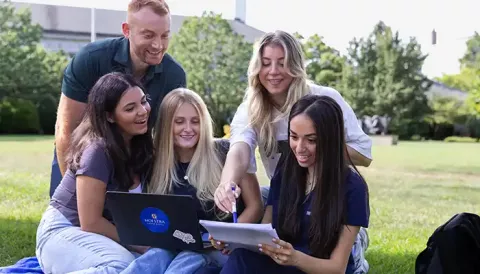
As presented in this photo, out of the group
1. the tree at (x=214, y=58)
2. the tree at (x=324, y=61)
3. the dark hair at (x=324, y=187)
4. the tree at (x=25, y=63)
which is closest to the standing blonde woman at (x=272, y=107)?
the dark hair at (x=324, y=187)

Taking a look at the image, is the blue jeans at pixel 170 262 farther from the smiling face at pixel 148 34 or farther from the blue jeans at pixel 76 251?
the smiling face at pixel 148 34

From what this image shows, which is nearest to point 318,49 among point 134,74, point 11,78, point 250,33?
point 250,33

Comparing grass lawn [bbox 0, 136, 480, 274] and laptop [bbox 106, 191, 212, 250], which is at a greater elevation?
laptop [bbox 106, 191, 212, 250]

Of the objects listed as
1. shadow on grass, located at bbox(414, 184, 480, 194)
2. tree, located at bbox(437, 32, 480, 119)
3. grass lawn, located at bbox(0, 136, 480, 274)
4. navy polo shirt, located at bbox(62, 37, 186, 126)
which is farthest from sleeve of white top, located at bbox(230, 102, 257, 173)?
tree, located at bbox(437, 32, 480, 119)

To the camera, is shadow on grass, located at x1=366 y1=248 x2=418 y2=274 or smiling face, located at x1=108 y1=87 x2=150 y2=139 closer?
smiling face, located at x1=108 y1=87 x2=150 y2=139

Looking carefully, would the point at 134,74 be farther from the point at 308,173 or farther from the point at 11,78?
the point at 11,78

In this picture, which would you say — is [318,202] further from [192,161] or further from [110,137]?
[110,137]

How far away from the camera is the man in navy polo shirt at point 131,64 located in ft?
13.9

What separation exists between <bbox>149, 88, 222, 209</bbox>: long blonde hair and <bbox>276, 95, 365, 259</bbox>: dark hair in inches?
23.8

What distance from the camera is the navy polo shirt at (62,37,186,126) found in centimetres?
438

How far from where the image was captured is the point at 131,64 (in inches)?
173

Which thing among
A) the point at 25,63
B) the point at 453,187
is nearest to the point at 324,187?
the point at 453,187

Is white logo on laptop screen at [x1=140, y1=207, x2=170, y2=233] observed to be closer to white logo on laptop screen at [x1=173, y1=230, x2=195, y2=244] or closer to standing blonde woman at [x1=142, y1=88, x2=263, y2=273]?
white logo on laptop screen at [x1=173, y1=230, x2=195, y2=244]

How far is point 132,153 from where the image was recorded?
3926mm
